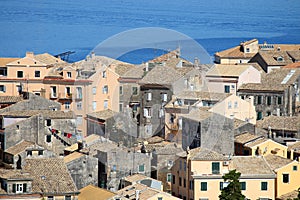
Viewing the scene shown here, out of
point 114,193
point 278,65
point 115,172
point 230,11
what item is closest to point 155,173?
point 115,172

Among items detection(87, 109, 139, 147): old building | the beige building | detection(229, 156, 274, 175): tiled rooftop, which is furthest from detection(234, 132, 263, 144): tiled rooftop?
detection(87, 109, 139, 147): old building

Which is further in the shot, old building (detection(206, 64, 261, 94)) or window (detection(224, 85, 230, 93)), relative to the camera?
window (detection(224, 85, 230, 93))

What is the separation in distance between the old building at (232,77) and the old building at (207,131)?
2357mm

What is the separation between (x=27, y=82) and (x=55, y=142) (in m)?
3.70

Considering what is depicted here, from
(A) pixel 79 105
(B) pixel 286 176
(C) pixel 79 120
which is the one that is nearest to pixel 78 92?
(A) pixel 79 105

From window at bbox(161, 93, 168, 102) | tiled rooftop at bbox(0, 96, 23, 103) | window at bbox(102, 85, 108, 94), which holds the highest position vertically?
window at bbox(102, 85, 108, 94)

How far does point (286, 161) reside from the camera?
1956 cm

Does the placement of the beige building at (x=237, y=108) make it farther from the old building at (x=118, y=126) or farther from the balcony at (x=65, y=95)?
the balcony at (x=65, y=95)

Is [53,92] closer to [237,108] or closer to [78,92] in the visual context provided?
[78,92]

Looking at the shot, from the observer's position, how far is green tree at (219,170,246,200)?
695 inches

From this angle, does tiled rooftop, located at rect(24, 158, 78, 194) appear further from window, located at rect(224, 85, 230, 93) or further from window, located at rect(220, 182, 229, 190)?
window, located at rect(224, 85, 230, 93)

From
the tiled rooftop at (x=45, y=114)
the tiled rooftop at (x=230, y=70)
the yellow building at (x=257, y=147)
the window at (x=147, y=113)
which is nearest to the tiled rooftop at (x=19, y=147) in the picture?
the tiled rooftop at (x=45, y=114)

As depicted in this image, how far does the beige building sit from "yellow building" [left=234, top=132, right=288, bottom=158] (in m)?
0.56

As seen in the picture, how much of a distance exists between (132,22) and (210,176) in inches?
1620
